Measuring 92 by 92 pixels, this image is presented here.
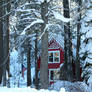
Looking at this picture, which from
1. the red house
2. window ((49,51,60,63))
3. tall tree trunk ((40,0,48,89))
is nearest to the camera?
tall tree trunk ((40,0,48,89))

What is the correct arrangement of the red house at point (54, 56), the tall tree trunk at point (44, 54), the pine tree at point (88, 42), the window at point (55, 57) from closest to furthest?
the tall tree trunk at point (44, 54), the pine tree at point (88, 42), the red house at point (54, 56), the window at point (55, 57)

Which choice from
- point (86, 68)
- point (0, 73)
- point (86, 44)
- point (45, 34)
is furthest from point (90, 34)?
point (0, 73)

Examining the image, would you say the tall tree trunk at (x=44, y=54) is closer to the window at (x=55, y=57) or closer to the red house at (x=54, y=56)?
the red house at (x=54, y=56)

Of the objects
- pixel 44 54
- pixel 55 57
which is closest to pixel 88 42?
pixel 44 54

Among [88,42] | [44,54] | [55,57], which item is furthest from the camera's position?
[55,57]

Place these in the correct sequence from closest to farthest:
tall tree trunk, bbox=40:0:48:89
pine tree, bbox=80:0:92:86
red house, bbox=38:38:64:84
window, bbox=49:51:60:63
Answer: tall tree trunk, bbox=40:0:48:89, pine tree, bbox=80:0:92:86, red house, bbox=38:38:64:84, window, bbox=49:51:60:63

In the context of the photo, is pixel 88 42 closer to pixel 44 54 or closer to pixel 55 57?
pixel 44 54

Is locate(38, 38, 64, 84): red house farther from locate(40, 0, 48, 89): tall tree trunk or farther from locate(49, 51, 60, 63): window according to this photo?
locate(40, 0, 48, 89): tall tree trunk

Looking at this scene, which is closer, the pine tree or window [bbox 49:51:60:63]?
the pine tree

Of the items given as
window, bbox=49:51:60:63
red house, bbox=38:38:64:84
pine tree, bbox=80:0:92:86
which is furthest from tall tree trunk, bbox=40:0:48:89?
window, bbox=49:51:60:63

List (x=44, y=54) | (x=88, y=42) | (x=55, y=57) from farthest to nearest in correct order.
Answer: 1. (x=55, y=57)
2. (x=88, y=42)
3. (x=44, y=54)

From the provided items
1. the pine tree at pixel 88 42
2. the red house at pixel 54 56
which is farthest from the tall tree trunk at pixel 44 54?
the red house at pixel 54 56

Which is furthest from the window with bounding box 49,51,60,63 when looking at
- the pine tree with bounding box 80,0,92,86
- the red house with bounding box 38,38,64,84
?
the pine tree with bounding box 80,0,92,86

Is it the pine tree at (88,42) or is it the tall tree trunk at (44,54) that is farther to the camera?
the pine tree at (88,42)
